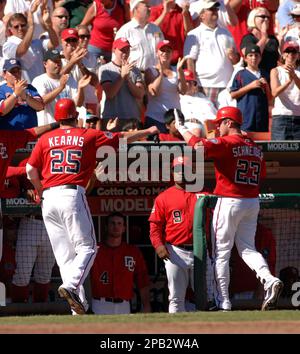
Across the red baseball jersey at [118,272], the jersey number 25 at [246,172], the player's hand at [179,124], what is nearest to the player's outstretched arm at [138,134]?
the player's hand at [179,124]

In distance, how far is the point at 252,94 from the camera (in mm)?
12984

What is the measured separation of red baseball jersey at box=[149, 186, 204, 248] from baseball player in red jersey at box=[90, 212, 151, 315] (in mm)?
468

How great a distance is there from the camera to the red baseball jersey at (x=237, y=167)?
11.0 meters

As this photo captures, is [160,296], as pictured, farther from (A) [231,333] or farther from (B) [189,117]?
(A) [231,333]

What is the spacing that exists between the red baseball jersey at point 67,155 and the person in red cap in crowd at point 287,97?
282cm

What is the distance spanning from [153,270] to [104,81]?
82.0 inches

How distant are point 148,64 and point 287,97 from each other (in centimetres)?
166

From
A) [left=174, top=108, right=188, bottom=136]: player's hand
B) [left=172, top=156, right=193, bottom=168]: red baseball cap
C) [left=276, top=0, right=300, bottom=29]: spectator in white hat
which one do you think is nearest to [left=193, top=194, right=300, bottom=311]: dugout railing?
[left=172, top=156, right=193, bottom=168]: red baseball cap

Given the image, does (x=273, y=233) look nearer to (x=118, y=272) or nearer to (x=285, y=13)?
(x=118, y=272)

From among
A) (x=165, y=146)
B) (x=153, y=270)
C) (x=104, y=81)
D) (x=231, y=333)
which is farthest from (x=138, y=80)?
(x=231, y=333)

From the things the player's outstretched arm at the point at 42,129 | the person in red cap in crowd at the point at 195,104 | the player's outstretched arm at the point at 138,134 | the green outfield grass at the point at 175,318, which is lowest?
the green outfield grass at the point at 175,318

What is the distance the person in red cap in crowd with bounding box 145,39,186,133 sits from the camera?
1309 cm

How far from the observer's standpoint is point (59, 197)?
1054cm

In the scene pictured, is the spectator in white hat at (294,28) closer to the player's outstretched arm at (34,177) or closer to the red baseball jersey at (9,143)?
the red baseball jersey at (9,143)
